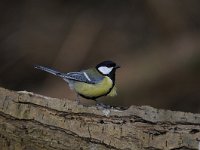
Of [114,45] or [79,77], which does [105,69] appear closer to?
[79,77]

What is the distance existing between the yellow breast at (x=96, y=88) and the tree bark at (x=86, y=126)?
0.39 m

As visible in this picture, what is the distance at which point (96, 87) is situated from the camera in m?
2.94

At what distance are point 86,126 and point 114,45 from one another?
2852 millimetres

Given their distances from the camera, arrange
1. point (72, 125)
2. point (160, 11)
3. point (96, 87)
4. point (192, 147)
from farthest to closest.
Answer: point (160, 11) → point (96, 87) → point (72, 125) → point (192, 147)

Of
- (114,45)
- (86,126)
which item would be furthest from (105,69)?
(114,45)

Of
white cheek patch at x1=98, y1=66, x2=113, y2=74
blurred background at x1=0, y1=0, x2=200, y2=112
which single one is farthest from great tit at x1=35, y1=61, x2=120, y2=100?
blurred background at x1=0, y1=0, x2=200, y2=112

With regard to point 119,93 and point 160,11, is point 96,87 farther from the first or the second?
point 160,11

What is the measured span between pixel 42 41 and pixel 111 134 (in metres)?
3.01

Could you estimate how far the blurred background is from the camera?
4887 mm

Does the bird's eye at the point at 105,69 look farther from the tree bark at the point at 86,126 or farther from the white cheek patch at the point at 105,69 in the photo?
the tree bark at the point at 86,126

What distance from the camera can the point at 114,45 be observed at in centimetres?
530

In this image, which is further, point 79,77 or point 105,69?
point 105,69

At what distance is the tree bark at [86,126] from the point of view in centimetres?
239

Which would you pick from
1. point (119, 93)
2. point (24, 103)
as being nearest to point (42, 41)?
point (119, 93)
